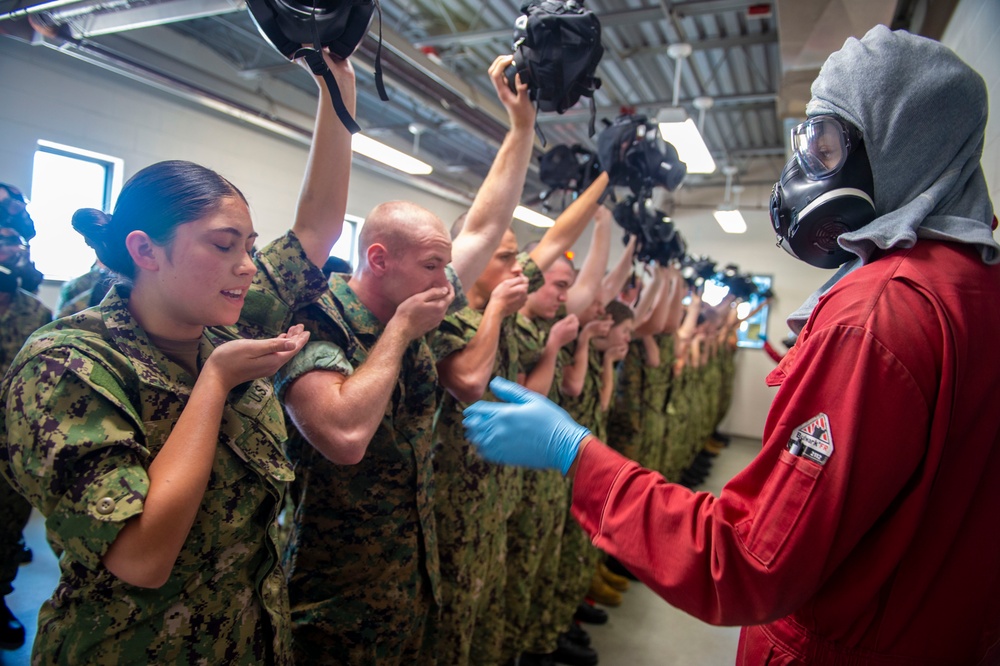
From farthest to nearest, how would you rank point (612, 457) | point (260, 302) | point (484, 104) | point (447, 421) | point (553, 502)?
point (484, 104) < point (553, 502) < point (447, 421) < point (260, 302) < point (612, 457)

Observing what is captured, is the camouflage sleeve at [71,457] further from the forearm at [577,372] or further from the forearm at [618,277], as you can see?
the forearm at [618,277]

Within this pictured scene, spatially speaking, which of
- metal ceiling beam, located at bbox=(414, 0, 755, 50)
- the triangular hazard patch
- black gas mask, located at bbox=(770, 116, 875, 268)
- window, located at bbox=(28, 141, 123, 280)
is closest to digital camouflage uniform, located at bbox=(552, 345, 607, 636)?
black gas mask, located at bbox=(770, 116, 875, 268)

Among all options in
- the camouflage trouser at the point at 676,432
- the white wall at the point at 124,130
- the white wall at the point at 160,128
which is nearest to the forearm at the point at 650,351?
the camouflage trouser at the point at 676,432

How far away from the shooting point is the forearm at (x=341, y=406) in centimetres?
130

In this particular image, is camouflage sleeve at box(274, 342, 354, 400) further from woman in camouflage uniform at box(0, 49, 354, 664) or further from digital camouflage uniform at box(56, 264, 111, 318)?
digital camouflage uniform at box(56, 264, 111, 318)

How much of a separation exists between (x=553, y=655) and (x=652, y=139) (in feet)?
8.55

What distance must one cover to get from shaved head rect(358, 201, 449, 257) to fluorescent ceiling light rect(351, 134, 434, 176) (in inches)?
156

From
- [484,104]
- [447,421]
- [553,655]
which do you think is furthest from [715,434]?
[447,421]

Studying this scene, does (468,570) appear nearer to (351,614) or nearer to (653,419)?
(351,614)

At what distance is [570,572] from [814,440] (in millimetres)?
2473

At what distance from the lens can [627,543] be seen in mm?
966

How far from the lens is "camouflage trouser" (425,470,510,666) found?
1861 millimetres

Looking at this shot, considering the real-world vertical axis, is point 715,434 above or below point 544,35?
below

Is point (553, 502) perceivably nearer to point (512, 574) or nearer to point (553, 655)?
A: point (512, 574)
